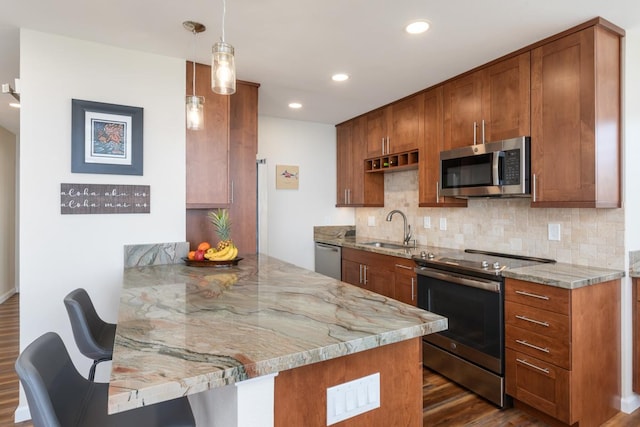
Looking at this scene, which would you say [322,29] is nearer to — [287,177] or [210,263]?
[210,263]

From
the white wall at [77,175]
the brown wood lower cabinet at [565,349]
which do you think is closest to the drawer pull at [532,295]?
the brown wood lower cabinet at [565,349]

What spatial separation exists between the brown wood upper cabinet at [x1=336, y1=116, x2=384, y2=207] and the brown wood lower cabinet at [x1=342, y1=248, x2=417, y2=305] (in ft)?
2.41

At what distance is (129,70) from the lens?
251cm

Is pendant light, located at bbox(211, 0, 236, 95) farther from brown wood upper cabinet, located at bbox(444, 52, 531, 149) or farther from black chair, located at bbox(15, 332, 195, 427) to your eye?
brown wood upper cabinet, located at bbox(444, 52, 531, 149)

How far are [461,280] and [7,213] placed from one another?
6103 millimetres

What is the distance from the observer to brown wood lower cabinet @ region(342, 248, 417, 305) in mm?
3123

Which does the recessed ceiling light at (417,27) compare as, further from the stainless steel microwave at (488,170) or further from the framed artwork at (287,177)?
the framed artwork at (287,177)

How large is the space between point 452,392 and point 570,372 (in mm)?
843

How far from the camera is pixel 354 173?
445cm

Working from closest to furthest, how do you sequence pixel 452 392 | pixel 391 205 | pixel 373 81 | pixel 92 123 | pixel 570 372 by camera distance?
pixel 570 372 → pixel 92 123 → pixel 452 392 → pixel 373 81 → pixel 391 205

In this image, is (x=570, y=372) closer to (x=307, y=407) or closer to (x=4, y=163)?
(x=307, y=407)

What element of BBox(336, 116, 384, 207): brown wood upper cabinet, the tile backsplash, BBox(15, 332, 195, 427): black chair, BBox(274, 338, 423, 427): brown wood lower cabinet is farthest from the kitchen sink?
BBox(15, 332, 195, 427): black chair

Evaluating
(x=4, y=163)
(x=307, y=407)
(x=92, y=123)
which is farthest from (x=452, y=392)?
(x=4, y=163)

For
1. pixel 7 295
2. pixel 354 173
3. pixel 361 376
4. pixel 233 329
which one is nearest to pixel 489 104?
pixel 354 173
